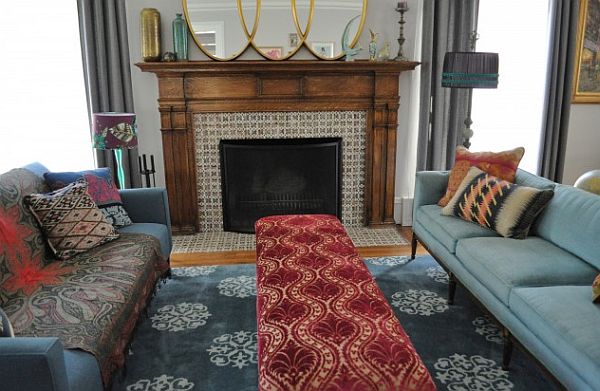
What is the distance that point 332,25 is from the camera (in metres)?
3.90

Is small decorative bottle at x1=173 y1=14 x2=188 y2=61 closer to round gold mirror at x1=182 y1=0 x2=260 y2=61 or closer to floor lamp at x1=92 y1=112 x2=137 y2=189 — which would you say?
round gold mirror at x1=182 y1=0 x2=260 y2=61

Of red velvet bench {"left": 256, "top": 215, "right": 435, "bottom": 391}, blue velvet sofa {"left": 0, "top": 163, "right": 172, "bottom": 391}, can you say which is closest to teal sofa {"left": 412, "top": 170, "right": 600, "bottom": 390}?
red velvet bench {"left": 256, "top": 215, "right": 435, "bottom": 391}

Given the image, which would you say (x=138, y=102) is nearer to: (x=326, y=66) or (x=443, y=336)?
(x=326, y=66)

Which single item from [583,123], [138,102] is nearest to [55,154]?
[138,102]

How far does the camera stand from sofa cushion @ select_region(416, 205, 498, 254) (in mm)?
2674

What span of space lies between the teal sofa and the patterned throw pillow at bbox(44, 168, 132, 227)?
199 cm

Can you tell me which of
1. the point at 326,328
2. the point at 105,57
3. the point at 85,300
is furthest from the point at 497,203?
the point at 105,57

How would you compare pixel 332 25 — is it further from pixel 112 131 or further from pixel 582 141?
pixel 582 141

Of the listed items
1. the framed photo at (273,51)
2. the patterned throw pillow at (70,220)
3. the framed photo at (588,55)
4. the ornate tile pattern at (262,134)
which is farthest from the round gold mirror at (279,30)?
the framed photo at (588,55)

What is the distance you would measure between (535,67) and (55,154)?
173 inches

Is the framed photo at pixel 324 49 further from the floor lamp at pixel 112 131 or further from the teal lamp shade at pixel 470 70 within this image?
the floor lamp at pixel 112 131

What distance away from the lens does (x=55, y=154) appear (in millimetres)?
3895

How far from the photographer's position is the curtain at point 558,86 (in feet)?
13.5

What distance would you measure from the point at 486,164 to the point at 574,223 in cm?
80
